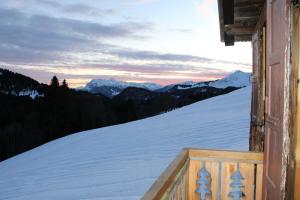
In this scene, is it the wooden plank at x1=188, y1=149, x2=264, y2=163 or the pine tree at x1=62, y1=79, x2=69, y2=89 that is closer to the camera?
the wooden plank at x1=188, y1=149, x2=264, y2=163

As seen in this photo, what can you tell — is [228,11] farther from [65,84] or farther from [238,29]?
[65,84]

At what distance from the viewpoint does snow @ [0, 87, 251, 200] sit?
6.45m

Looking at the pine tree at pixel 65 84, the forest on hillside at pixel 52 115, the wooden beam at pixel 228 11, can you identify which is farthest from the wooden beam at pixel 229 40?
the pine tree at pixel 65 84

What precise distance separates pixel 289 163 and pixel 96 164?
6.96 metres

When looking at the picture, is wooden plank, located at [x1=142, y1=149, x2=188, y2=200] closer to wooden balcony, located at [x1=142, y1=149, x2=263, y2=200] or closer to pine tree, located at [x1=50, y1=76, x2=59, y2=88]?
wooden balcony, located at [x1=142, y1=149, x2=263, y2=200]

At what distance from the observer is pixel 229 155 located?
3.75 metres

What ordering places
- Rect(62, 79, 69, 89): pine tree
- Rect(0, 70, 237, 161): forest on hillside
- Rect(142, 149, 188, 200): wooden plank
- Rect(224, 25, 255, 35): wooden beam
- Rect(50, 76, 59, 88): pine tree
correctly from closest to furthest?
Rect(142, 149, 188, 200): wooden plank → Rect(224, 25, 255, 35): wooden beam → Rect(0, 70, 237, 161): forest on hillside → Rect(50, 76, 59, 88): pine tree → Rect(62, 79, 69, 89): pine tree

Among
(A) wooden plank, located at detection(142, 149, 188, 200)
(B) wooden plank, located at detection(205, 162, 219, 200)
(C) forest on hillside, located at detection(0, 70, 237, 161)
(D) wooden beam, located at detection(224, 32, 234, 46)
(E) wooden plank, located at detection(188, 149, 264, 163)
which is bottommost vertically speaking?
(C) forest on hillside, located at detection(0, 70, 237, 161)

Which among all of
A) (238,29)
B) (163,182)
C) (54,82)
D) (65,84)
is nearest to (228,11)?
(238,29)

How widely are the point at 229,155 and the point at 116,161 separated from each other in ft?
16.8

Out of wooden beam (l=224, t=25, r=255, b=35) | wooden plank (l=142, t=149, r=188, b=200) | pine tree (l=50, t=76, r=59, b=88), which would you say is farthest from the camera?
pine tree (l=50, t=76, r=59, b=88)

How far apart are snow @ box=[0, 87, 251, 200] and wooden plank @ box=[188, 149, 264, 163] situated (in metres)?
2.20

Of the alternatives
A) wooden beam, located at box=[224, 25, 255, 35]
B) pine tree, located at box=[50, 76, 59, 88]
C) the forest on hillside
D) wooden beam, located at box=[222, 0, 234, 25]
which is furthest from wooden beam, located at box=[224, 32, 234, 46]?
pine tree, located at box=[50, 76, 59, 88]

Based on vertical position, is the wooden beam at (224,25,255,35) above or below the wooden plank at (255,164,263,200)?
above
